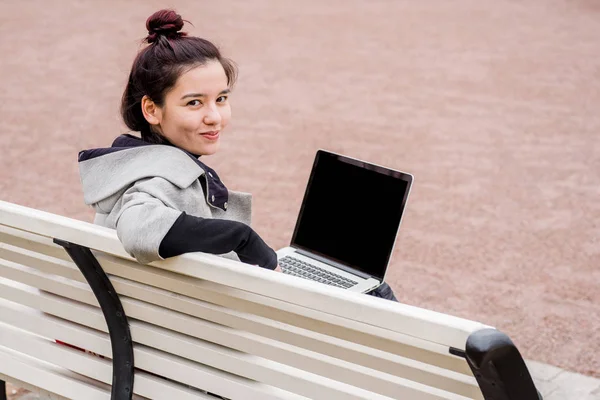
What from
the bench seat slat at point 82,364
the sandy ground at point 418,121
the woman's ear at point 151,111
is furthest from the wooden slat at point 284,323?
the sandy ground at point 418,121

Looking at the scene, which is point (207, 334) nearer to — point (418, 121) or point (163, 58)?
point (163, 58)

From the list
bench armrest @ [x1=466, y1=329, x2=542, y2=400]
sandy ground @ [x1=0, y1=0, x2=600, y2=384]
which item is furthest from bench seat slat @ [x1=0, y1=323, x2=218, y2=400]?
sandy ground @ [x1=0, y1=0, x2=600, y2=384]

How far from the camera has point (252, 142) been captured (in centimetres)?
757

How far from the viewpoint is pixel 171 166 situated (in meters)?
A: 2.42

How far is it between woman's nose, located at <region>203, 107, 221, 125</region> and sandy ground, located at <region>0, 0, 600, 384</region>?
2.31 m

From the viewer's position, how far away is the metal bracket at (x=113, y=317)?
227cm

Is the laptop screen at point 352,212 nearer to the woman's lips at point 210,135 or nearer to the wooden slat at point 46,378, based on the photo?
the woman's lips at point 210,135

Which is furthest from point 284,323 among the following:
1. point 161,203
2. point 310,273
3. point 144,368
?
point 310,273

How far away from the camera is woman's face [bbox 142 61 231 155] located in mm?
2652

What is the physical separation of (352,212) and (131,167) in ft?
4.27

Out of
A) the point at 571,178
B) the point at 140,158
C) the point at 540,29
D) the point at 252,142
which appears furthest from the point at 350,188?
the point at 540,29

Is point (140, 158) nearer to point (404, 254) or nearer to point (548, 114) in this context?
point (404, 254)

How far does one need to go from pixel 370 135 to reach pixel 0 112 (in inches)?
135

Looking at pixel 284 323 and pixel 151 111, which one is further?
pixel 151 111
